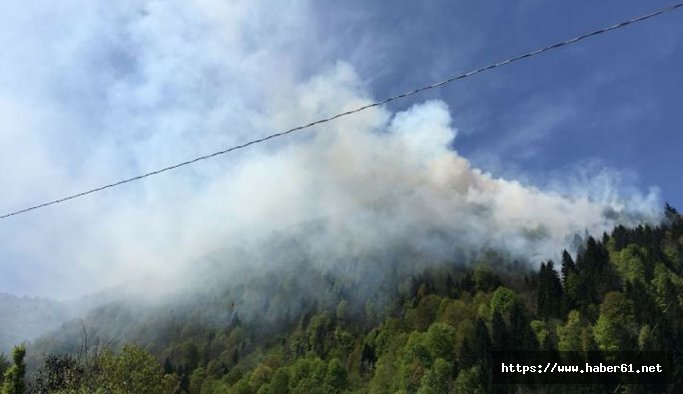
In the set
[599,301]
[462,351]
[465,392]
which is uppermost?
[599,301]

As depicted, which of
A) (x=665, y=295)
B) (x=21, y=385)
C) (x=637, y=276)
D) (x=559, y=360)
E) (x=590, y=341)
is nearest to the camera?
(x=21, y=385)

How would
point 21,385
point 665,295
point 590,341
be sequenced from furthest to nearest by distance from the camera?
point 665,295 → point 590,341 → point 21,385

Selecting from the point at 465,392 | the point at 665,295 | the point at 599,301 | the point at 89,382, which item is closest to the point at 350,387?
the point at 465,392

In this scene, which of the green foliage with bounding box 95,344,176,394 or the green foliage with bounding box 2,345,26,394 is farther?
the green foliage with bounding box 95,344,176,394

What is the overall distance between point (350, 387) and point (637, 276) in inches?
4222

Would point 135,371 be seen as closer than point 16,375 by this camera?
No

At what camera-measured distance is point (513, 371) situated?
136875mm

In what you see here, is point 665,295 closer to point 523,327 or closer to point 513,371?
point 523,327

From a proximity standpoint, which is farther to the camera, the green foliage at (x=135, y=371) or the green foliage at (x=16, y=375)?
the green foliage at (x=135, y=371)

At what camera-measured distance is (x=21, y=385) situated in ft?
128

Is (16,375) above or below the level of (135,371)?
below

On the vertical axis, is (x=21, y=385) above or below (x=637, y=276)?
below

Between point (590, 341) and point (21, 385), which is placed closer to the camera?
point (21, 385)

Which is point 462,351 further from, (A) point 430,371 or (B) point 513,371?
(B) point 513,371
